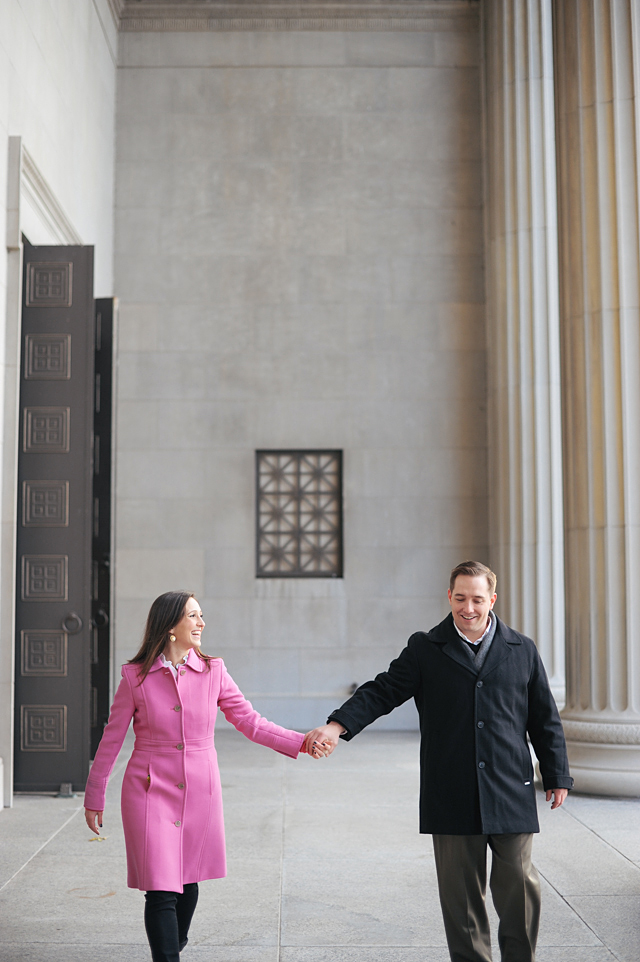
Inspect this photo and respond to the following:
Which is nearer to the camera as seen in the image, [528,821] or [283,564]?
[528,821]

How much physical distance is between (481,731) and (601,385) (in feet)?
17.7

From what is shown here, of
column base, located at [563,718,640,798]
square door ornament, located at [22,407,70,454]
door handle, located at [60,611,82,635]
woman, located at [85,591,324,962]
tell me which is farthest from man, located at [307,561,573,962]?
square door ornament, located at [22,407,70,454]

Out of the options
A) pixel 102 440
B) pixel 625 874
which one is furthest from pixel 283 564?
pixel 625 874

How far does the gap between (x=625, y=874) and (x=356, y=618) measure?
6.95 meters

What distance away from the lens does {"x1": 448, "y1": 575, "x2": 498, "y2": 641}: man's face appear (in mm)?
3746

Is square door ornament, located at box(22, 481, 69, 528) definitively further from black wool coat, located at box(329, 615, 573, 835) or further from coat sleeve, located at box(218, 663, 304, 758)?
black wool coat, located at box(329, 615, 573, 835)

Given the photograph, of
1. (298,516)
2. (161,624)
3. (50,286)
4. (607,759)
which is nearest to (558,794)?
(161,624)

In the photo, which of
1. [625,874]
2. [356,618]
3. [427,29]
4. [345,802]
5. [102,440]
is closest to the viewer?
[625,874]

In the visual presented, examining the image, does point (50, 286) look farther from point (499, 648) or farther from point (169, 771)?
point (499, 648)

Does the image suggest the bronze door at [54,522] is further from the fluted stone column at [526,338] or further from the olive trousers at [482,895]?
the fluted stone column at [526,338]

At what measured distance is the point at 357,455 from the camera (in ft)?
42.1

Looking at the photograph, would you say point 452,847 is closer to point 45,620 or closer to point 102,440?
point 45,620

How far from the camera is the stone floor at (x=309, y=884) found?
4.61m

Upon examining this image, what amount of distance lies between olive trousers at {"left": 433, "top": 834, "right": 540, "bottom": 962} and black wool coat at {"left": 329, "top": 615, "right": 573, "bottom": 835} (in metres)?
0.10
